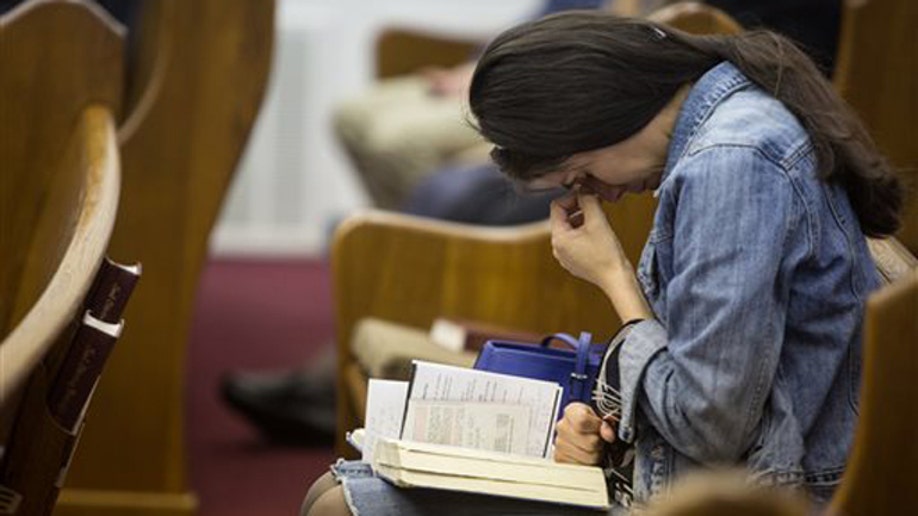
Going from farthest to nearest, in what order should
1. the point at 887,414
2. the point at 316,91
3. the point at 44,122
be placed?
the point at 316,91 → the point at 44,122 → the point at 887,414

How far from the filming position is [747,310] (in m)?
1.69

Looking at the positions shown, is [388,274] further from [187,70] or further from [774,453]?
[774,453]

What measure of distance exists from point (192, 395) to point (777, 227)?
2909mm

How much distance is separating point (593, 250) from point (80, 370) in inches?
22.8

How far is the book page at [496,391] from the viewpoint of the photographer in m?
1.89

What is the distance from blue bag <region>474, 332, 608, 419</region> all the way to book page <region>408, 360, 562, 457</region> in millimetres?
48

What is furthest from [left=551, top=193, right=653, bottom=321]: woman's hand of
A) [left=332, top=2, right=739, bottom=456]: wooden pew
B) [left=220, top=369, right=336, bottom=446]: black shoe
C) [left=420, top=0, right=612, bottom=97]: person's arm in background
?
[left=420, top=0, right=612, bottom=97]: person's arm in background

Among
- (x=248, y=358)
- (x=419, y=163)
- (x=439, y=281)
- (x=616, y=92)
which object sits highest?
(x=616, y=92)

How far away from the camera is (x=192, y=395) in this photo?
4434 mm

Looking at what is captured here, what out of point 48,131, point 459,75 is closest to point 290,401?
point 459,75

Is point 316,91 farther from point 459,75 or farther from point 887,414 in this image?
point 887,414

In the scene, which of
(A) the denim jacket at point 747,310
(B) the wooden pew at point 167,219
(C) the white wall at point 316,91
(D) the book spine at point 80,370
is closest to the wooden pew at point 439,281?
(B) the wooden pew at point 167,219

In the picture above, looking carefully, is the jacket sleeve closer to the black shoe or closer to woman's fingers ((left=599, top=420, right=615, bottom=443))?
woman's fingers ((left=599, top=420, right=615, bottom=443))

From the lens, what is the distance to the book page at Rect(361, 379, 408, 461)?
1.93 meters
